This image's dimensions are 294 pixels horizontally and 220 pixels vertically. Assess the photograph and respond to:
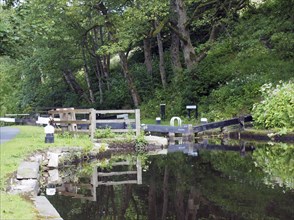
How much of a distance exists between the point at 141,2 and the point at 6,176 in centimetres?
1848

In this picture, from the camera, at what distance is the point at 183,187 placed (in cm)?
1058

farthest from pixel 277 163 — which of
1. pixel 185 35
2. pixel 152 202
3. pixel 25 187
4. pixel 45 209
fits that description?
pixel 185 35

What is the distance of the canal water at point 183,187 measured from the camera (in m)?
8.42

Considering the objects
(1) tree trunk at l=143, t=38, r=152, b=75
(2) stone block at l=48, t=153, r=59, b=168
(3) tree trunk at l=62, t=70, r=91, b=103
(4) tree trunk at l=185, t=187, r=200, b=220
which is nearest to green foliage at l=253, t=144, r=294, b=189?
(4) tree trunk at l=185, t=187, r=200, b=220

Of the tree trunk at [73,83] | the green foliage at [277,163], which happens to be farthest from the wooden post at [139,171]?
the tree trunk at [73,83]

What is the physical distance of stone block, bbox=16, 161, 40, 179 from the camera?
32.0 feet

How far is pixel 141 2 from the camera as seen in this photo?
26219 millimetres

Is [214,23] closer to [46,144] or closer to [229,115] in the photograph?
[229,115]

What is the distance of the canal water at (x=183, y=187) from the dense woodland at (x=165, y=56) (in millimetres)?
5573

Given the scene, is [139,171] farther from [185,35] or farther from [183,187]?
[185,35]

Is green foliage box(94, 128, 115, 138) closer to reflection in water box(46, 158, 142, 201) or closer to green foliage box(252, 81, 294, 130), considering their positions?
reflection in water box(46, 158, 142, 201)

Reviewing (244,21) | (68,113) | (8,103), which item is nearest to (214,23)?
(244,21)

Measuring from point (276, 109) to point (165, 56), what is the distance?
1578 centimetres

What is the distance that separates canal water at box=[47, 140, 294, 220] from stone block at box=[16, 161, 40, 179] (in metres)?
0.63
